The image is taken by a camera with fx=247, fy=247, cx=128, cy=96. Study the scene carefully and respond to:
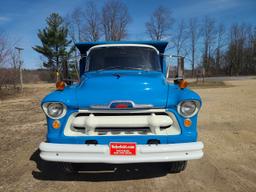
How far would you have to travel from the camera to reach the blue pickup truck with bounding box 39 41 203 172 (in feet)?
10.5

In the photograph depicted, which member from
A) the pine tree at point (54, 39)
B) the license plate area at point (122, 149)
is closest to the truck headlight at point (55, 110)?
the license plate area at point (122, 149)

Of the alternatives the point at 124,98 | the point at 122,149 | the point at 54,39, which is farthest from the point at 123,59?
the point at 54,39

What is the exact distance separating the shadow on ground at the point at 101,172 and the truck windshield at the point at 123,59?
1.85 meters

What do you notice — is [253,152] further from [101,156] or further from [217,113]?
[217,113]

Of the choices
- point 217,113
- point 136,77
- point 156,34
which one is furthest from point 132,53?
point 156,34

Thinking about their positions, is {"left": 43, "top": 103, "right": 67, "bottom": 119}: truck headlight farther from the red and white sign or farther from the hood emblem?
the red and white sign

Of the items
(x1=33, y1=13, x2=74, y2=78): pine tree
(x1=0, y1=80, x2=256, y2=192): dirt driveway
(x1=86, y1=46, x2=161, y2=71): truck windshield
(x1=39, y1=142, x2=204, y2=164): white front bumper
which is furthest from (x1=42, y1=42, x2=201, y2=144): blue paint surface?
(x1=33, y1=13, x2=74, y2=78): pine tree

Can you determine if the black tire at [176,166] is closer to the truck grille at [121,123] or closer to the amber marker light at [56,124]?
the truck grille at [121,123]

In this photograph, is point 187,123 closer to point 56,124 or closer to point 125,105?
point 125,105

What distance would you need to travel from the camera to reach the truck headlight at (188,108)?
3387mm

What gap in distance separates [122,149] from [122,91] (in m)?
0.82

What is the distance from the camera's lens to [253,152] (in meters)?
5.03

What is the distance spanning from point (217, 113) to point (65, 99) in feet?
24.0

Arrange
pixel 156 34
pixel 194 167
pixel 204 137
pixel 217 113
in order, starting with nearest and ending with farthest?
1. pixel 194 167
2. pixel 204 137
3. pixel 217 113
4. pixel 156 34
